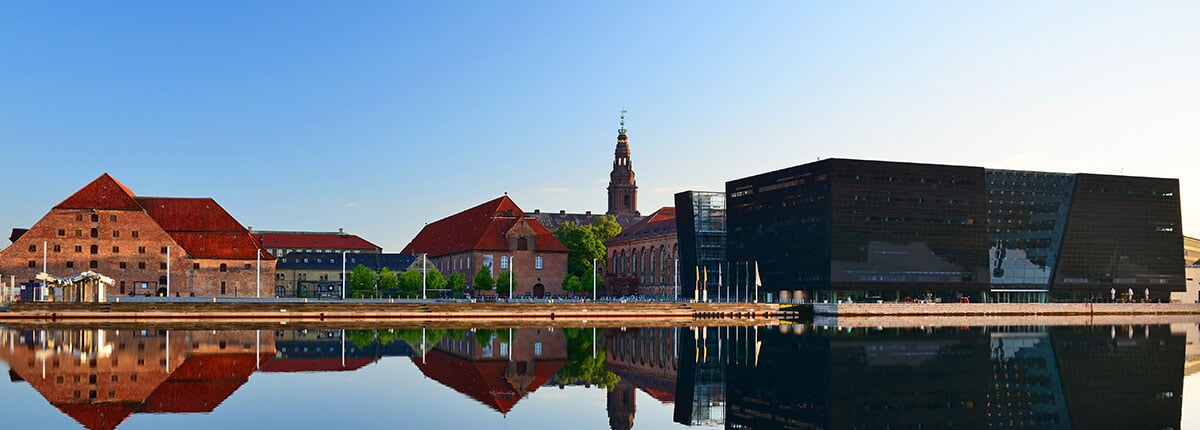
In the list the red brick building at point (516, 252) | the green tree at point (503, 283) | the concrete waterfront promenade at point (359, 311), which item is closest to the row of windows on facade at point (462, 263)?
the red brick building at point (516, 252)

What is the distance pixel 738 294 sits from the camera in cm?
14150

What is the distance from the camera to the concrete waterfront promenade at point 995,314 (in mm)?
105375

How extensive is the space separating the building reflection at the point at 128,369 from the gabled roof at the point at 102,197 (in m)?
49.8

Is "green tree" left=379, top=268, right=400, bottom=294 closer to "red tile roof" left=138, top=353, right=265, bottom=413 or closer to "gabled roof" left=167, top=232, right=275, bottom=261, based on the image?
"gabled roof" left=167, top=232, right=275, bottom=261

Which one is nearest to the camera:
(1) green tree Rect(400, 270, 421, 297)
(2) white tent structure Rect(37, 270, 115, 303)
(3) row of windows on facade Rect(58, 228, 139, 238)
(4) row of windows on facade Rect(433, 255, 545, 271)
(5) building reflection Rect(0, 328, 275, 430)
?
(5) building reflection Rect(0, 328, 275, 430)

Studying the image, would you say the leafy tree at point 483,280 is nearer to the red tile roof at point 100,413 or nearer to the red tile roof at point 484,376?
the red tile roof at point 484,376

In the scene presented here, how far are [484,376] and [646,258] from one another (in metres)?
119

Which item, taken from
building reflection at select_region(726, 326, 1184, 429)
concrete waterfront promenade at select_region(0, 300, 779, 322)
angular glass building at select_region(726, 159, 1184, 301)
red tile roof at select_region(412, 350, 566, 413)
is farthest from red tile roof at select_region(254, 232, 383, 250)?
red tile roof at select_region(412, 350, 566, 413)

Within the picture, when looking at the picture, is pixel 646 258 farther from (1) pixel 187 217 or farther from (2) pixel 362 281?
(1) pixel 187 217

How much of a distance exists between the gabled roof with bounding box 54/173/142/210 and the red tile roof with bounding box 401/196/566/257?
38231 millimetres

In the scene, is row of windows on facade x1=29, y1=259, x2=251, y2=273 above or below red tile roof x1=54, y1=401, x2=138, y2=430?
above

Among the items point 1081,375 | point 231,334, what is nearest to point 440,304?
point 231,334

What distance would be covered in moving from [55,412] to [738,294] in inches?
4465

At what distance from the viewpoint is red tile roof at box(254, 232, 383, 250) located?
173750mm
